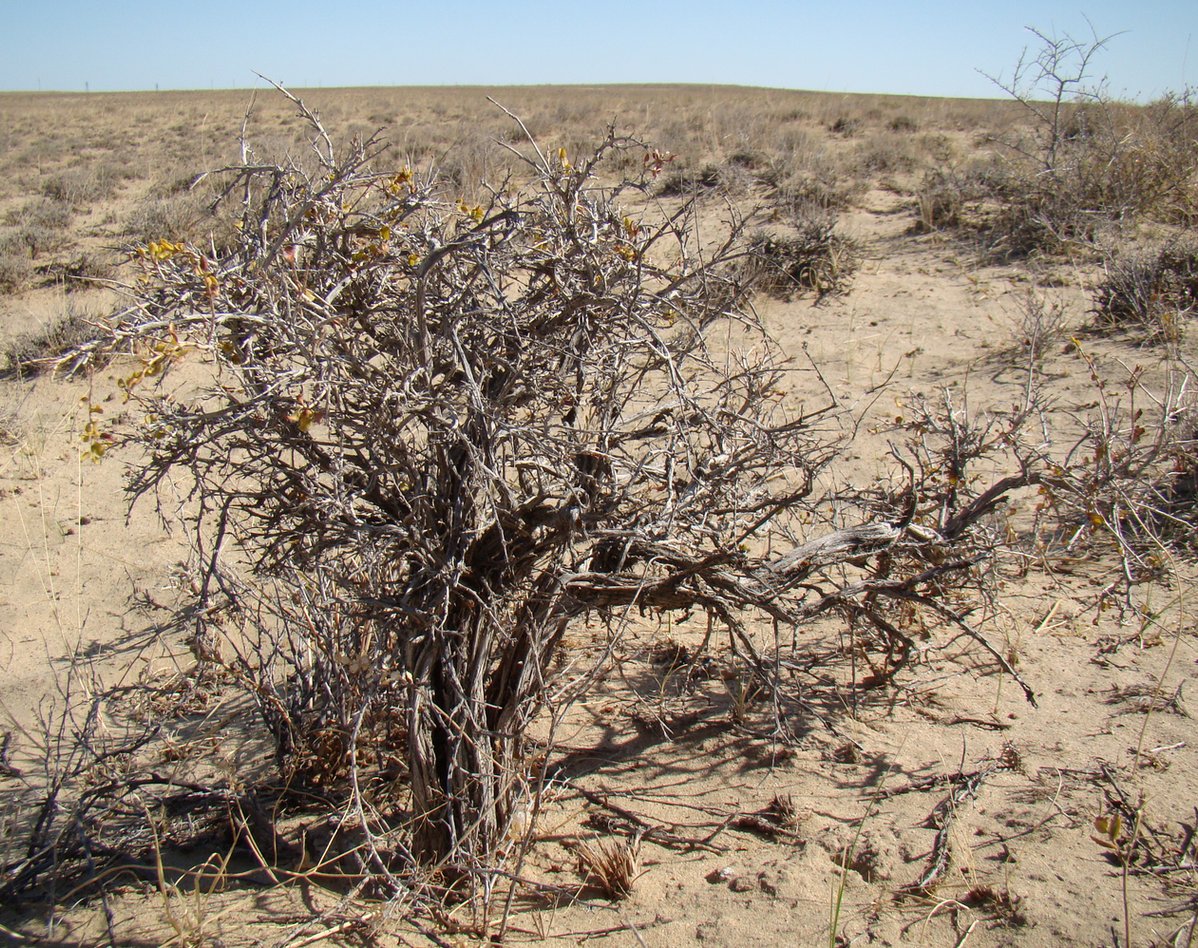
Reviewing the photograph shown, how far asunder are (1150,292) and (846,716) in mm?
5224

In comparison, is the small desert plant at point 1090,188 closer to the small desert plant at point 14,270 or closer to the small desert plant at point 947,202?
the small desert plant at point 947,202

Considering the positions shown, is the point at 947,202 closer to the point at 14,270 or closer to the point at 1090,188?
the point at 1090,188

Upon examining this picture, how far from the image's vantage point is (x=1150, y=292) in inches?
278

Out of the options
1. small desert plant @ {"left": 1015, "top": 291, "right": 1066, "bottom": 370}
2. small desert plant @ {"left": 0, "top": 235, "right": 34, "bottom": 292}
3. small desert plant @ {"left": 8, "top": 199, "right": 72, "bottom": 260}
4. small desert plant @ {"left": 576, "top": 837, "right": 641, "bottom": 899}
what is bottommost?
small desert plant @ {"left": 576, "top": 837, "right": 641, "bottom": 899}

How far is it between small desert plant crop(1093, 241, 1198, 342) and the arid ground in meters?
0.03

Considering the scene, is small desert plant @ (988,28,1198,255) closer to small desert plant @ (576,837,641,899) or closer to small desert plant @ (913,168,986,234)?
Answer: small desert plant @ (913,168,986,234)

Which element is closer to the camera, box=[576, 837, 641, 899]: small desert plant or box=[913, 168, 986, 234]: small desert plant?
box=[576, 837, 641, 899]: small desert plant

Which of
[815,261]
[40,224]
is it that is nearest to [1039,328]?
[815,261]

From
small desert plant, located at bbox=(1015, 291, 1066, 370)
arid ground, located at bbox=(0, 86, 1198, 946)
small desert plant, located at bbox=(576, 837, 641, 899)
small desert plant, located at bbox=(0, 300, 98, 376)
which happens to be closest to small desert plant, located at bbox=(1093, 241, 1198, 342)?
arid ground, located at bbox=(0, 86, 1198, 946)

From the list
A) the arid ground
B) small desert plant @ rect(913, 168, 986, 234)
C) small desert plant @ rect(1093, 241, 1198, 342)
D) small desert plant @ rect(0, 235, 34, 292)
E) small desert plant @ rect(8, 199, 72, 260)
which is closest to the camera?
the arid ground

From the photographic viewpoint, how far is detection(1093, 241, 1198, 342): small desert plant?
6.90 meters

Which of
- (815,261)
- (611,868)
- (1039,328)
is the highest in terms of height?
(815,261)

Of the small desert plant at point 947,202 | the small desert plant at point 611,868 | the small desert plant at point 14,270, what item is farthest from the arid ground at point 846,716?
the small desert plant at point 947,202

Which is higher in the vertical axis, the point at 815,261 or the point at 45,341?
the point at 815,261
